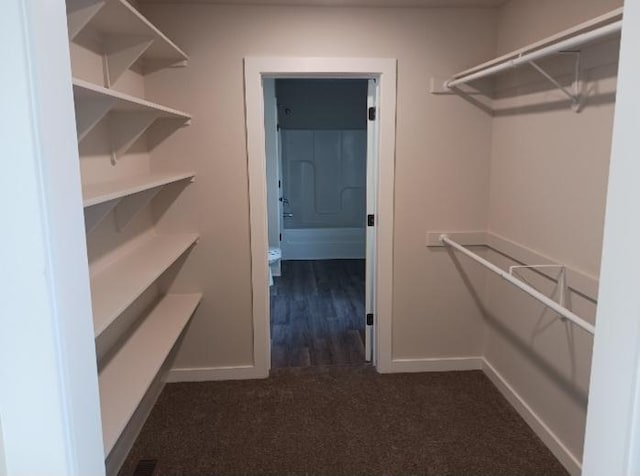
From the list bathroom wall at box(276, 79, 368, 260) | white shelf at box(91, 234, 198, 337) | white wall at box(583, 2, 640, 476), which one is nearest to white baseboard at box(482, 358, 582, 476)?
white wall at box(583, 2, 640, 476)

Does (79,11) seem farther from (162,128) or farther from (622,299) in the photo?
(622,299)

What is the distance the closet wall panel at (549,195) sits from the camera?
80.0 inches

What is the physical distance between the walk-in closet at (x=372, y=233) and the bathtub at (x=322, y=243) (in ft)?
9.07

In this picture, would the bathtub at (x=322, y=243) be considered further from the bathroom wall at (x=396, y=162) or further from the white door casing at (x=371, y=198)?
the bathroom wall at (x=396, y=162)

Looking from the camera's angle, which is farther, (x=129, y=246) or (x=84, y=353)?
(x=129, y=246)

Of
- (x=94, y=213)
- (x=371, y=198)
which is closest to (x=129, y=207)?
(x=94, y=213)

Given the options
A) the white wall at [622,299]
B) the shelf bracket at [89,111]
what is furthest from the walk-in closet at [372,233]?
the white wall at [622,299]

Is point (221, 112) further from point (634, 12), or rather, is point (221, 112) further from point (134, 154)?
point (634, 12)

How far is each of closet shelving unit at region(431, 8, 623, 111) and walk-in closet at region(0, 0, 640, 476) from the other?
0.01 metres

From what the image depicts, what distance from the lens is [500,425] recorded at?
263 centimetres

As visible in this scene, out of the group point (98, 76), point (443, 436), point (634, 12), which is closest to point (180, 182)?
point (98, 76)

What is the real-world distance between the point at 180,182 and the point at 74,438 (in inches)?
88.9

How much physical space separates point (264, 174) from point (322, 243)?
12.1ft

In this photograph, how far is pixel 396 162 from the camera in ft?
9.95
